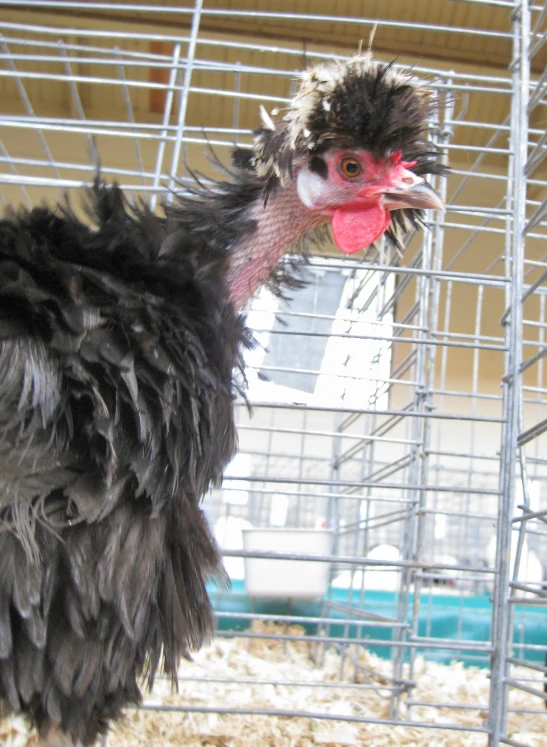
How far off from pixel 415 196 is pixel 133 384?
1.99ft

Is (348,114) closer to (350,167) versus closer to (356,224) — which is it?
(350,167)

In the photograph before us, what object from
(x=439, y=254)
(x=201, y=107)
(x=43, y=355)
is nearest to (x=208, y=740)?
(x=43, y=355)

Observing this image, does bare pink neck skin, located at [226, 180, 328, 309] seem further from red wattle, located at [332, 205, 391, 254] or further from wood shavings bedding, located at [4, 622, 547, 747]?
wood shavings bedding, located at [4, 622, 547, 747]

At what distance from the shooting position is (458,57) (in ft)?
12.4

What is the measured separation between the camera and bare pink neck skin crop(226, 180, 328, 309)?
106 centimetres

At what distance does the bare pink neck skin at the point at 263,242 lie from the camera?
3.46 ft

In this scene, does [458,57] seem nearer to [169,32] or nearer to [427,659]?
[169,32]

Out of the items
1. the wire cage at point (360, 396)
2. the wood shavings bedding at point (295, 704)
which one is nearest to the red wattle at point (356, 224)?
the wire cage at point (360, 396)

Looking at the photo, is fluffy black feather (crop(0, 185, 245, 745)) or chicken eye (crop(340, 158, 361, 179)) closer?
fluffy black feather (crop(0, 185, 245, 745))

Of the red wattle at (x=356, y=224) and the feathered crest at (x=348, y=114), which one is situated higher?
the feathered crest at (x=348, y=114)

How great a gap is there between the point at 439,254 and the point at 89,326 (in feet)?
4.50

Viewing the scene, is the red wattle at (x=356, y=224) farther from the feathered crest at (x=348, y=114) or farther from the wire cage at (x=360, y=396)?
the wire cage at (x=360, y=396)

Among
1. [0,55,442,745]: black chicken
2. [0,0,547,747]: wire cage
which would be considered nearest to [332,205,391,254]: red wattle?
[0,55,442,745]: black chicken

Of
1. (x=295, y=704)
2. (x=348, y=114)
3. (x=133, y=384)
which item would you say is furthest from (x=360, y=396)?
(x=133, y=384)
